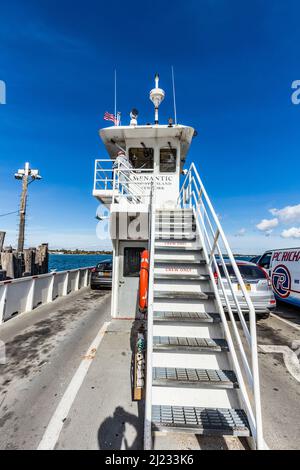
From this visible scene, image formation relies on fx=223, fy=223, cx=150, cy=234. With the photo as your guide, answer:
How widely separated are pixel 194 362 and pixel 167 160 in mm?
7377

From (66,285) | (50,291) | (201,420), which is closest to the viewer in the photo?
(201,420)

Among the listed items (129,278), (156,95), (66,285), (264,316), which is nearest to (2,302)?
(129,278)

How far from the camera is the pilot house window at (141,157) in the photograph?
8695 millimetres

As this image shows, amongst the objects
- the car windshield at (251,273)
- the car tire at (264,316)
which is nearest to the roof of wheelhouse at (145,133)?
the car windshield at (251,273)

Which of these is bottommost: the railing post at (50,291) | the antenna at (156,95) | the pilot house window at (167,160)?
the railing post at (50,291)

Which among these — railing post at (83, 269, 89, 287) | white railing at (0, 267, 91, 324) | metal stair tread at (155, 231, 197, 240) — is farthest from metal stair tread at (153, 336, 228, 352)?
railing post at (83, 269, 89, 287)

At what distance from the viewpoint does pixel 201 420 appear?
248 centimetres

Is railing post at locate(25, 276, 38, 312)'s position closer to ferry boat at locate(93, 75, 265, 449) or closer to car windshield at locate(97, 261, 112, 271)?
ferry boat at locate(93, 75, 265, 449)

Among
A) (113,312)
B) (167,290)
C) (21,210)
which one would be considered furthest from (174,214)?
(21,210)

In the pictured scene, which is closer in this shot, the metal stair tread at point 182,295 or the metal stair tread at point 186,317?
the metal stair tread at point 186,317

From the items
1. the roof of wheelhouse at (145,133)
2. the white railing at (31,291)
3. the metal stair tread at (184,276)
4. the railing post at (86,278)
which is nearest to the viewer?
the metal stair tread at (184,276)

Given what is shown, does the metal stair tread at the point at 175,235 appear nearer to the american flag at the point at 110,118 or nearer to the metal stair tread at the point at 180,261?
the metal stair tread at the point at 180,261

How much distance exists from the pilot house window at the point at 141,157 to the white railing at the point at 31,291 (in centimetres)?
564

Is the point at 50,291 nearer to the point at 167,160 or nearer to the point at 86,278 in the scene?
the point at 86,278
